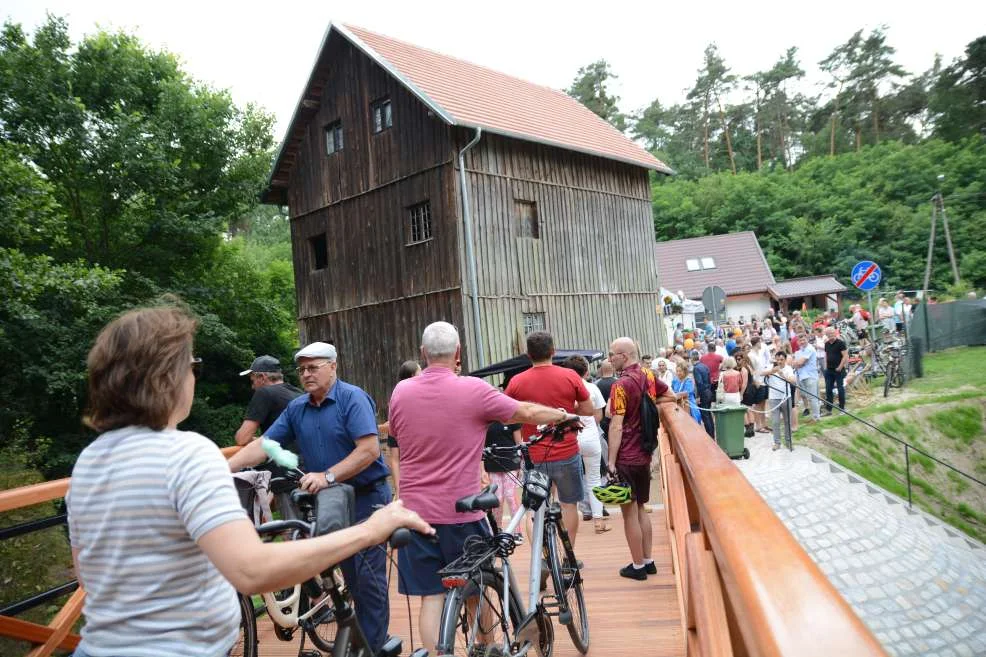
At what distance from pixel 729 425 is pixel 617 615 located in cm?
919

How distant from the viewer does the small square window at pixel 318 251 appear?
22.1 meters

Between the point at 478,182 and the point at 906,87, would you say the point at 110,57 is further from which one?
the point at 906,87

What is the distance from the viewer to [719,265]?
47.0 meters

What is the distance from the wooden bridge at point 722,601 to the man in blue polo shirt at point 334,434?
4.63ft

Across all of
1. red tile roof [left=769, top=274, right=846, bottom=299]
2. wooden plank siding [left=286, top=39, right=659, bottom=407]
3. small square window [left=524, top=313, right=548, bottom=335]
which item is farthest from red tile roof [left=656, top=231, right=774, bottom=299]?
A: small square window [left=524, top=313, right=548, bottom=335]

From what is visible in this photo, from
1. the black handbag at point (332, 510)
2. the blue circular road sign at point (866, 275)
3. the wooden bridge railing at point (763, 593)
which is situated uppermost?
the blue circular road sign at point (866, 275)

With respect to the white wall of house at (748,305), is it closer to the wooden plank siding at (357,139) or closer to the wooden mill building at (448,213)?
the wooden mill building at (448,213)

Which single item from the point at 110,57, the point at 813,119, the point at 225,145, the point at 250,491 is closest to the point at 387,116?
the point at 225,145

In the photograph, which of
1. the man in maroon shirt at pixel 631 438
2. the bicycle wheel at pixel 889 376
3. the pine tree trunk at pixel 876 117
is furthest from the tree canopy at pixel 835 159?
the man in maroon shirt at pixel 631 438

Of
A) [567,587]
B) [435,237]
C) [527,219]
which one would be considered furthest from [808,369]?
[567,587]

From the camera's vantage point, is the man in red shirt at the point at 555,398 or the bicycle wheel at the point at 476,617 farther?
the man in red shirt at the point at 555,398

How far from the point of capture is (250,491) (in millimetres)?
5270

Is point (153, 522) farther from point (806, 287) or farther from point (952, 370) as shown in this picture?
point (806, 287)

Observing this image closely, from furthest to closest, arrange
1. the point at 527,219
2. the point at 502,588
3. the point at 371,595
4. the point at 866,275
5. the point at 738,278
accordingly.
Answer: the point at 738,278 < the point at 527,219 < the point at 866,275 < the point at 371,595 < the point at 502,588
